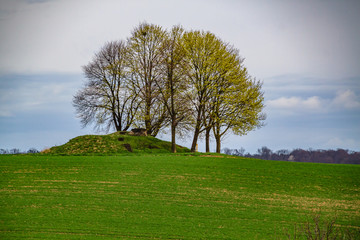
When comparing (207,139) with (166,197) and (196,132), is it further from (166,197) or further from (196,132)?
(166,197)

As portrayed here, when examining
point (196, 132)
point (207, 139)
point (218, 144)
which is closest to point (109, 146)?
point (196, 132)

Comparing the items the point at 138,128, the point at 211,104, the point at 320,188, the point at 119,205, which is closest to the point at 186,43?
the point at 211,104

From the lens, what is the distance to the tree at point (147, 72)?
40.6 metres

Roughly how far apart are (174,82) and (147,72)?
5.47 m

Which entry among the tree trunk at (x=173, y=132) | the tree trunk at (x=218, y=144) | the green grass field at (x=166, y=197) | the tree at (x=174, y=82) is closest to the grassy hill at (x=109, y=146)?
the tree trunk at (x=173, y=132)

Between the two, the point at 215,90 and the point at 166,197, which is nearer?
the point at 166,197

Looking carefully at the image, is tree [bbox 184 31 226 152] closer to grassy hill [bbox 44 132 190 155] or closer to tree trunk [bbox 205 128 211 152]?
tree trunk [bbox 205 128 211 152]

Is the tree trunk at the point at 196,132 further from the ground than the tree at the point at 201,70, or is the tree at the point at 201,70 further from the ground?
the tree at the point at 201,70

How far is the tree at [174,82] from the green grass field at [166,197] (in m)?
10.2

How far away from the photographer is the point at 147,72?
135 feet

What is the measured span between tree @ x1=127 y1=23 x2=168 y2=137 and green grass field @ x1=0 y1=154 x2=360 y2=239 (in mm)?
14612

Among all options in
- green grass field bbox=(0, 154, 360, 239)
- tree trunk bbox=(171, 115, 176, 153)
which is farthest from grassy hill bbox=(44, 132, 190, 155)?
green grass field bbox=(0, 154, 360, 239)

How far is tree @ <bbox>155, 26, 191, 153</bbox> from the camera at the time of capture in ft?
120

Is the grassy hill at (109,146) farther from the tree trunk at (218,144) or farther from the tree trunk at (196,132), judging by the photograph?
the tree trunk at (218,144)
